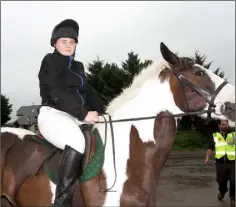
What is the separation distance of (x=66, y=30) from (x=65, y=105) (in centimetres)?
103

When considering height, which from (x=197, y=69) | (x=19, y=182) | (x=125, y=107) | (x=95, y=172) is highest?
(x=197, y=69)

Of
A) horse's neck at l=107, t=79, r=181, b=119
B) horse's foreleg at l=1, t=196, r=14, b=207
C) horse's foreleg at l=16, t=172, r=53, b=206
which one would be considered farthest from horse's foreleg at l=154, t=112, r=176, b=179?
horse's foreleg at l=1, t=196, r=14, b=207

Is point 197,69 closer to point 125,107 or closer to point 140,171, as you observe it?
point 125,107

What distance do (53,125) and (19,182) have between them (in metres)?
0.97

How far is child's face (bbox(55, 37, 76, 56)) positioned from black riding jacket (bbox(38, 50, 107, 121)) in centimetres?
7

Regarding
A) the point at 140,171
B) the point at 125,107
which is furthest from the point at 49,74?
the point at 140,171

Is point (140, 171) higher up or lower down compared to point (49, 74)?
lower down

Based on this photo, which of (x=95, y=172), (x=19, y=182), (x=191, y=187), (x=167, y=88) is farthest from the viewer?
(x=191, y=187)

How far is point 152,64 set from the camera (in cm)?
412

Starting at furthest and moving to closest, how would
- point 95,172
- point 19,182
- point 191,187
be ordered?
point 191,187, point 19,182, point 95,172

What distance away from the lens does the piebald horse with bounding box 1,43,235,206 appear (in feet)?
11.9

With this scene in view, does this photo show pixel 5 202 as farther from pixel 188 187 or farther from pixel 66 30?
pixel 188 187

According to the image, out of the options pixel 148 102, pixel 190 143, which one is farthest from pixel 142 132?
pixel 190 143

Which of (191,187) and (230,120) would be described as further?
(191,187)
